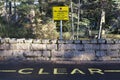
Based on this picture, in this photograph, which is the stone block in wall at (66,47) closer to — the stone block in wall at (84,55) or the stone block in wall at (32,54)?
the stone block in wall at (84,55)

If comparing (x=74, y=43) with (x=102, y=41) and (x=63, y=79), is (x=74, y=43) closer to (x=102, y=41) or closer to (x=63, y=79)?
(x=102, y=41)

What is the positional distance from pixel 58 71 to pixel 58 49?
190 centimetres

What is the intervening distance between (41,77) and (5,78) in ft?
3.17

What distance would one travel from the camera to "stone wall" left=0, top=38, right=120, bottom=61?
514 inches

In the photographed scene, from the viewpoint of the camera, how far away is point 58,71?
11266 millimetres

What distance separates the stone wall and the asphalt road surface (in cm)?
38

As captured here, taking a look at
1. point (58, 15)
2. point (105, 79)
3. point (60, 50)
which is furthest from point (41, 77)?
point (58, 15)

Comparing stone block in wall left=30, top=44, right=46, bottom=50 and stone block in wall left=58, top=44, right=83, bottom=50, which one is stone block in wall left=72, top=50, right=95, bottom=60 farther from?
stone block in wall left=30, top=44, right=46, bottom=50

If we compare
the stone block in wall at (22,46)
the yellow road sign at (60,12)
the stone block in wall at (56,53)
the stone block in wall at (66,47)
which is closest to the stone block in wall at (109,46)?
the stone block in wall at (66,47)

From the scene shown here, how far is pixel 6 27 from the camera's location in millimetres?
25078

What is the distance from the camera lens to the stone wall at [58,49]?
1305cm

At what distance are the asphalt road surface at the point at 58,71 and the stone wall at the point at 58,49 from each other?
0.38m

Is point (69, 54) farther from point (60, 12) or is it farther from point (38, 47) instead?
point (60, 12)

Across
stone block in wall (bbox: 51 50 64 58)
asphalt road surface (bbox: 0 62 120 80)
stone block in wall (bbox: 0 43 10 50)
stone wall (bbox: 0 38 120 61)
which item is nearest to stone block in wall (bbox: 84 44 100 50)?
stone wall (bbox: 0 38 120 61)
